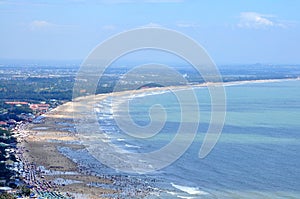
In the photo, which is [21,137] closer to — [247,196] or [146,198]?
[146,198]

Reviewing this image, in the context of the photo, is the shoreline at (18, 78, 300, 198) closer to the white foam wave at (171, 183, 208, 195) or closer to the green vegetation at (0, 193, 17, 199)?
the green vegetation at (0, 193, 17, 199)

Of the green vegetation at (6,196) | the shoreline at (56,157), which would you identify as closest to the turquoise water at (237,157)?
the shoreline at (56,157)

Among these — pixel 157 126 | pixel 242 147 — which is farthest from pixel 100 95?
pixel 242 147

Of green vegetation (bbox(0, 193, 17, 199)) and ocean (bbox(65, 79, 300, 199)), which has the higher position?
ocean (bbox(65, 79, 300, 199))

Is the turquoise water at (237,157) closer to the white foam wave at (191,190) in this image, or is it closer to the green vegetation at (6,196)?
the white foam wave at (191,190)

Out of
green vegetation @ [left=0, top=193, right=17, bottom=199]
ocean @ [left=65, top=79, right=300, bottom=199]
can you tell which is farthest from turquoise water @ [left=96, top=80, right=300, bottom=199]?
green vegetation @ [left=0, top=193, right=17, bottom=199]

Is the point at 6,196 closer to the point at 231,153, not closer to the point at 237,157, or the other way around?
the point at 237,157

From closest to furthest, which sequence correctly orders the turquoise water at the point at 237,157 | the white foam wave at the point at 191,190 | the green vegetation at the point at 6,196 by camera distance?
1. the green vegetation at the point at 6,196
2. the white foam wave at the point at 191,190
3. the turquoise water at the point at 237,157

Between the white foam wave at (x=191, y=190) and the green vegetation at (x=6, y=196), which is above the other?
the white foam wave at (x=191, y=190)
